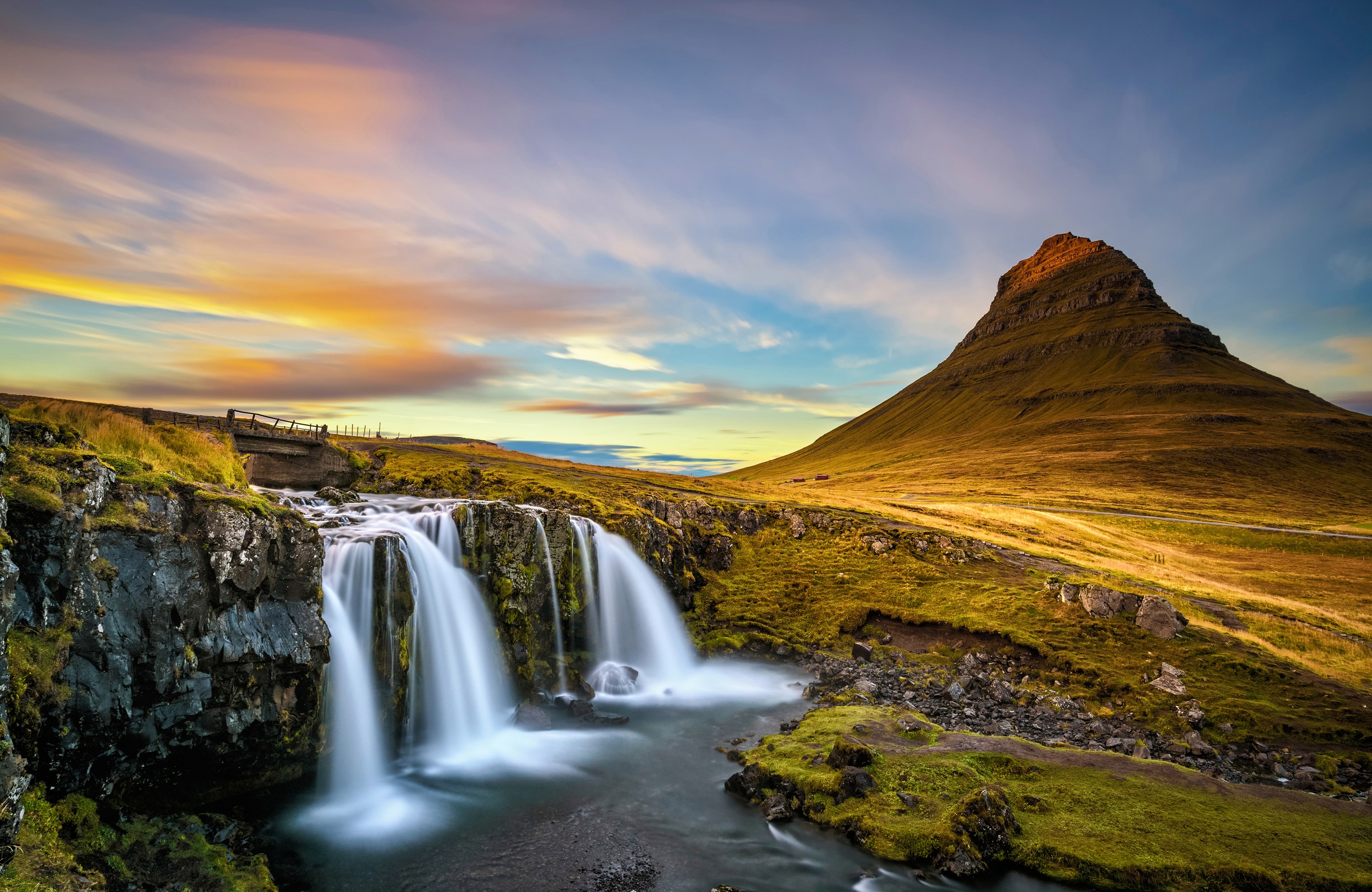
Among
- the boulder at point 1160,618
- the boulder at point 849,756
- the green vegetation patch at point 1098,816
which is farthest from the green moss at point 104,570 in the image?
the boulder at point 1160,618

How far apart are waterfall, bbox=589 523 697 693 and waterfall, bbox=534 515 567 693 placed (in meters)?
1.65

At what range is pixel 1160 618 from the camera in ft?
88.6

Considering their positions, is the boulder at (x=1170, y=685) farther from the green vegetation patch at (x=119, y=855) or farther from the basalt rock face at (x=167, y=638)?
the basalt rock face at (x=167, y=638)

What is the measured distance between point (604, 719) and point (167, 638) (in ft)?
47.9

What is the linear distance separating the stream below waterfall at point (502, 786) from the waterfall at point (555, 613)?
7.90 feet

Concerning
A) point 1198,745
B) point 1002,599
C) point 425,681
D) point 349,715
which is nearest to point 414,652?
point 425,681

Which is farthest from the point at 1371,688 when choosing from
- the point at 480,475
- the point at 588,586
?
the point at 480,475

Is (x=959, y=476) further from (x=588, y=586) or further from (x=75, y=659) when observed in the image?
(x=75, y=659)

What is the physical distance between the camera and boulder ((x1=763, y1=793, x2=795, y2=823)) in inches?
630

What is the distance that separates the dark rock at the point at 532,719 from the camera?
22734 mm

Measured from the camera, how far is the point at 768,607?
36281 millimetres

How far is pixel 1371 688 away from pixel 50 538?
3921cm

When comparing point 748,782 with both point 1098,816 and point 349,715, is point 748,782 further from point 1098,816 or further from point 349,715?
point 349,715

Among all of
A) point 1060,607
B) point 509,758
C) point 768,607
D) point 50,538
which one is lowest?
point 509,758
